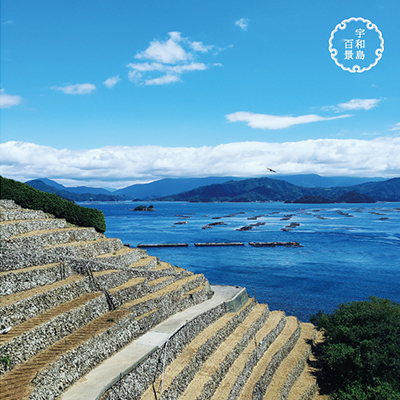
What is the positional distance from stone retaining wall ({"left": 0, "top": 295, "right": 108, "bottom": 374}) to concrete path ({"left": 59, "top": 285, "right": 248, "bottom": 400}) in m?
2.89

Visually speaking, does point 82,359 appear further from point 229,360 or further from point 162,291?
point 162,291

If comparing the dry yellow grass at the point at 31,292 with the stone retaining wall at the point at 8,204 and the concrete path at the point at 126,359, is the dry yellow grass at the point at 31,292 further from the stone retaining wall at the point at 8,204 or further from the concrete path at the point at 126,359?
the stone retaining wall at the point at 8,204

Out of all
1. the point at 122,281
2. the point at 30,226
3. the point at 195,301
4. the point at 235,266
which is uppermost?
the point at 30,226

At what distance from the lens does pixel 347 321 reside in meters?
31.0

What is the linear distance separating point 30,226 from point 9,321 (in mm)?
14264

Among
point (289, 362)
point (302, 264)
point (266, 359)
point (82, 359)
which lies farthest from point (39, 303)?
point (302, 264)

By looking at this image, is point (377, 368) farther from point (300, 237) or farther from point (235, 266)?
point (300, 237)

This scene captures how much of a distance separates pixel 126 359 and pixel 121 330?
2.18 meters

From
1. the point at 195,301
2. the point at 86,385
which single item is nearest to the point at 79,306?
the point at 86,385

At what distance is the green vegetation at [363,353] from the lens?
78.5ft

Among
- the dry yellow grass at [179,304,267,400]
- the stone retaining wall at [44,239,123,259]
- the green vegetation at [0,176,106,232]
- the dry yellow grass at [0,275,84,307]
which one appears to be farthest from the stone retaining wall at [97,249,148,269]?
the dry yellow grass at [179,304,267,400]

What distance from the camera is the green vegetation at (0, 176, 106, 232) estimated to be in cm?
3481

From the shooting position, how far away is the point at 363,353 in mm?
26688

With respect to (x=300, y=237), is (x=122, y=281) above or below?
above
